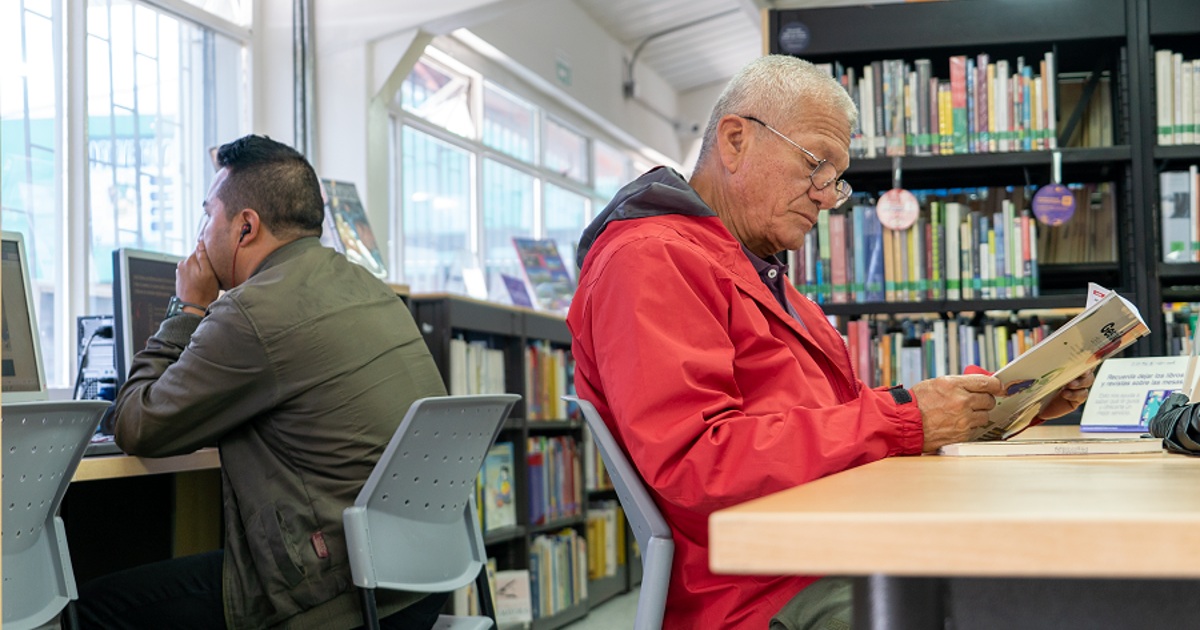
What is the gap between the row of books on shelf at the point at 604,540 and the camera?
5547 millimetres

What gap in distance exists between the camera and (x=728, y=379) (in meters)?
1.47

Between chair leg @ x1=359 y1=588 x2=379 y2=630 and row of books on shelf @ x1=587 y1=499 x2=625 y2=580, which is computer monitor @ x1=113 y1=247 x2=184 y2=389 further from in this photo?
row of books on shelf @ x1=587 y1=499 x2=625 y2=580

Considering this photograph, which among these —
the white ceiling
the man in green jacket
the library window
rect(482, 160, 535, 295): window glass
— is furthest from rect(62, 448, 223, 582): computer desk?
the white ceiling

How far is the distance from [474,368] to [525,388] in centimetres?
48

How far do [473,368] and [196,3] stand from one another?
71.1 inches

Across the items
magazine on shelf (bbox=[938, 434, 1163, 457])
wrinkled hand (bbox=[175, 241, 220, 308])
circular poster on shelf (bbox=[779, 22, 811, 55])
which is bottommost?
magazine on shelf (bbox=[938, 434, 1163, 457])

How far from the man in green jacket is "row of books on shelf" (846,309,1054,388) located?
1.34m

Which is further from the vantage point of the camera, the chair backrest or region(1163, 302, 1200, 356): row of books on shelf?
region(1163, 302, 1200, 356): row of books on shelf

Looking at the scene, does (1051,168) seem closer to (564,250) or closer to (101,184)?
(101,184)

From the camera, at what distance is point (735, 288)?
162 cm

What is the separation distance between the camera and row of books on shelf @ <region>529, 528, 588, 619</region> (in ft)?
15.5

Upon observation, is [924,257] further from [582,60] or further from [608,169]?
[608,169]

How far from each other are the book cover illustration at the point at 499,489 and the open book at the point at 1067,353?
2.78 m

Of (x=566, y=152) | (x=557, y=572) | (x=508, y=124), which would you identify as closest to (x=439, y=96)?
(x=508, y=124)
